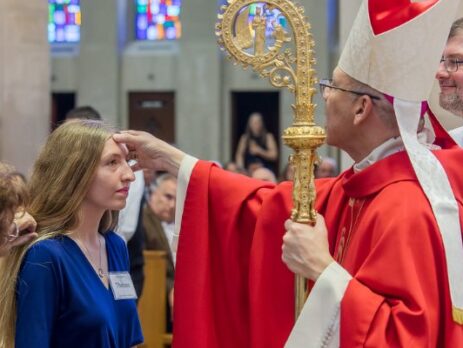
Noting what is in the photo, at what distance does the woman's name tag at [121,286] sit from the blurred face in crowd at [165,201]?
3.73 m

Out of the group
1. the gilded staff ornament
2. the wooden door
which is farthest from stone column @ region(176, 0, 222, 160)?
the gilded staff ornament

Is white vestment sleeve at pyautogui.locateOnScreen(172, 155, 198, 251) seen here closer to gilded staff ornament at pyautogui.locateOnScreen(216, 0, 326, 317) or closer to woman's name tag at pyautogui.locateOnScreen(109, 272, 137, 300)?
woman's name tag at pyautogui.locateOnScreen(109, 272, 137, 300)

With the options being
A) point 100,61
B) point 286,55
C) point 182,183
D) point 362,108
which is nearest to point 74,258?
point 182,183

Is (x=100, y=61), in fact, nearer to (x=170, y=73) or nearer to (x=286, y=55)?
(x=170, y=73)

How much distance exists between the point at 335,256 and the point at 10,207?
104 centimetres

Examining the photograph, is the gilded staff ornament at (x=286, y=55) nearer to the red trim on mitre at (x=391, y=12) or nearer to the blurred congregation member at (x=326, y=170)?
the red trim on mitre at (x=391, y=12)

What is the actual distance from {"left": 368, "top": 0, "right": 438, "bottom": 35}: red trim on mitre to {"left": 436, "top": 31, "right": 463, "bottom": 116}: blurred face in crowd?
76cm

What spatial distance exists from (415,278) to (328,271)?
9.6 inches

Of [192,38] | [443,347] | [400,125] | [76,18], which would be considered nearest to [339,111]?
[400,125]

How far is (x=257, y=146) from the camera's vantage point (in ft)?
51.1

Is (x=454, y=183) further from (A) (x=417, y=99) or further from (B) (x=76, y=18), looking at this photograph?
(B) (x=76, y=18)

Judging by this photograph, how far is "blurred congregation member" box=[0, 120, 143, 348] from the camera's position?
3.49 metres

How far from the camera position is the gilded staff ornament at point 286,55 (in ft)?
11.3

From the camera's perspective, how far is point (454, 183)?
331 centimetres
